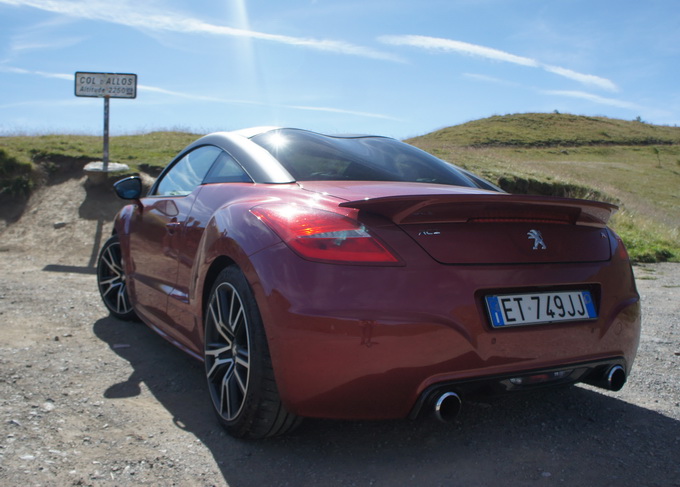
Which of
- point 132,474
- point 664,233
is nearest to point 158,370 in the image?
point 132,474

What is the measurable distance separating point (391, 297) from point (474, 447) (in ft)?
2.82

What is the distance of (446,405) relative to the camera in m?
2.21

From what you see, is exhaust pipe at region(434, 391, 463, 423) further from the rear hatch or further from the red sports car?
the rear hatch

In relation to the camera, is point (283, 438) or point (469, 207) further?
point (283, 438)

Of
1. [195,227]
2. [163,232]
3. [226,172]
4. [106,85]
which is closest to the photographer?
[195,227]

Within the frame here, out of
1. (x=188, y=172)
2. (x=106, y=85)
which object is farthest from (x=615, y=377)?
(x=106, y=85)

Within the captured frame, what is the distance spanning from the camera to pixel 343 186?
2.72 meters

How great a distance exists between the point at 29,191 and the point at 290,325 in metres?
10.9

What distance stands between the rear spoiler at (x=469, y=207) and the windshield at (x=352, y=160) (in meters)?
0.73

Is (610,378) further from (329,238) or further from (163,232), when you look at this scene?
(163,232)

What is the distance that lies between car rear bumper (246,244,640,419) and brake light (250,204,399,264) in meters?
0.04

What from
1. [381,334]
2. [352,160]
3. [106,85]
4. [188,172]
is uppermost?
[106,85]

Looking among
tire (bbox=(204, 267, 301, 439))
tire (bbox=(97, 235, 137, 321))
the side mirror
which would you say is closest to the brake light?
tire (bbox=(204, 267, 301, 439))

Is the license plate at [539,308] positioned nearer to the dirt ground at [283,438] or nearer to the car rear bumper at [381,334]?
the car rear bumper at [381,334]
